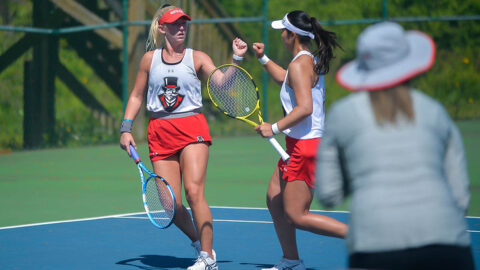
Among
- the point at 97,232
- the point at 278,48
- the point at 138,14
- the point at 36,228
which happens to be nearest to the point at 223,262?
the point at 97,232

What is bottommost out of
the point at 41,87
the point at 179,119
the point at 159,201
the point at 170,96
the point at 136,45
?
the point at 159,201

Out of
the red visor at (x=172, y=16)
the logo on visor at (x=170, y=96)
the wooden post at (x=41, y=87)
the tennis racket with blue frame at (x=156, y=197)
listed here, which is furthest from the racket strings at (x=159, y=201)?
the wooden post at (x=41, y=87)

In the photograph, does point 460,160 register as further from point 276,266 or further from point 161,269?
point 161,269

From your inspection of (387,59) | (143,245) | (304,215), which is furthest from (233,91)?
(387,59)

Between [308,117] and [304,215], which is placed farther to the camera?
[308,117]

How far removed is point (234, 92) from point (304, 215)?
1.24 meters

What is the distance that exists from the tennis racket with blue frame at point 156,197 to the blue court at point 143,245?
383 millimetres

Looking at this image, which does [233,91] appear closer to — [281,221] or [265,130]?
[265,130]

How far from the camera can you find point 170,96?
582 centimetres

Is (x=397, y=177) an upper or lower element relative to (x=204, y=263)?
upper

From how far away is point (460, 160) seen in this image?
3.08m

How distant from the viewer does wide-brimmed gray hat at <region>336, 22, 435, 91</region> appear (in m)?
2.90

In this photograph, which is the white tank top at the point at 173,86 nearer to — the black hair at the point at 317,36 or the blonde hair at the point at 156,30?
the blonde hair at the point at 156,30

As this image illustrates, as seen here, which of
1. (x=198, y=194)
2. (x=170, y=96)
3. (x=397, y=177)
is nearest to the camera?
(x=397, y=177)
